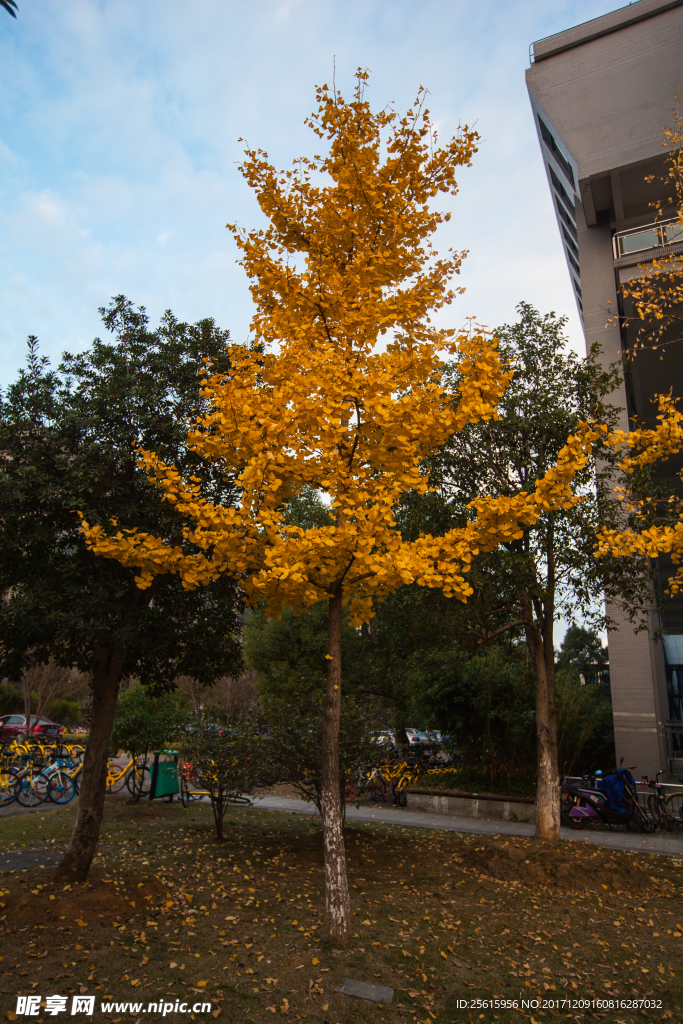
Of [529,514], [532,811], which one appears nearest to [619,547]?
[529,514]

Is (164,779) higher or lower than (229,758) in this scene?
lower

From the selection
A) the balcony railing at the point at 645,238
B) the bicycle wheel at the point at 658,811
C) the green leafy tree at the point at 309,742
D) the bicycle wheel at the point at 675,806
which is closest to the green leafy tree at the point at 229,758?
the green leafy tree at the point at 309,742

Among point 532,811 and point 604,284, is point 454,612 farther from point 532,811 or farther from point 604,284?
point 604,284

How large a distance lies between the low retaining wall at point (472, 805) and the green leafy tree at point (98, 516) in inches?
325

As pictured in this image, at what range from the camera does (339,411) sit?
4801 millimetres

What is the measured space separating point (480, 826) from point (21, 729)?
17864mm

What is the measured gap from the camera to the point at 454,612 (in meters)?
9.00

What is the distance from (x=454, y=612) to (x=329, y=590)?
4075 millimetres

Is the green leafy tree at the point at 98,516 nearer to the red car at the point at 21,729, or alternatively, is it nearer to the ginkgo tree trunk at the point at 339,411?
the ginkgo tree trunk at the point at 339,411

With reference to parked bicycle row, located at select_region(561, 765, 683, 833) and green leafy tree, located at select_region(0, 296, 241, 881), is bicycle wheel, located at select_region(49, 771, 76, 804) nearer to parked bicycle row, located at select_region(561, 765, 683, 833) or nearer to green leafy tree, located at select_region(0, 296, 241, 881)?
green leafy tree, located at select_region(0, 296, 241, 881)

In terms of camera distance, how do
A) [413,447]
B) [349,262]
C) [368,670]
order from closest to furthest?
[413,447]
[349,262]
[368,670]

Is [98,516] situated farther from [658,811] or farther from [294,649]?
[294,649]

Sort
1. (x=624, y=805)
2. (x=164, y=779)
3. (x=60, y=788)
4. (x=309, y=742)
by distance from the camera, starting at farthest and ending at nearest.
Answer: (x=164, y=779) → (x=60, y=788) → (x=624, y=805) → (x=309, y=742)

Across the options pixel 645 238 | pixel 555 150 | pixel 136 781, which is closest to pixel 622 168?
pixel 645 238
